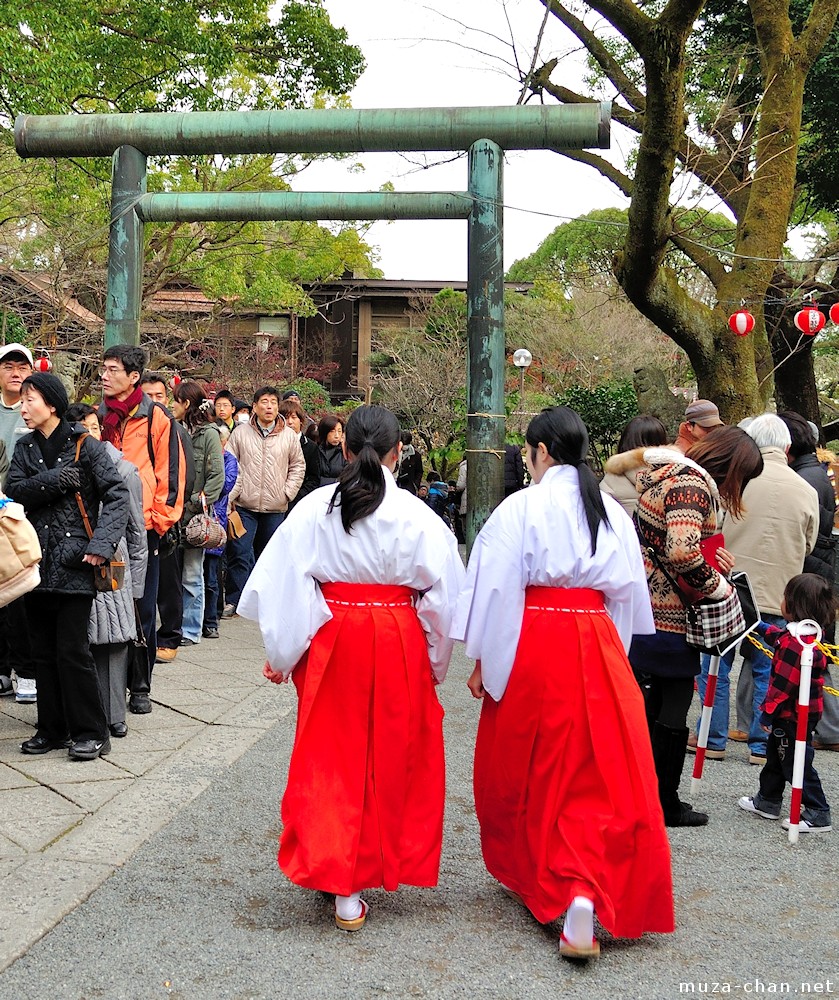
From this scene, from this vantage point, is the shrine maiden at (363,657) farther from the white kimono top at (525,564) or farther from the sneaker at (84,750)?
the sneaker at (84,750)

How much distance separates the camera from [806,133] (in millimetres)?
14195

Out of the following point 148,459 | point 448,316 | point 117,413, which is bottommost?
point 148,459

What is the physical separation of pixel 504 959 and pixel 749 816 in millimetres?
1956

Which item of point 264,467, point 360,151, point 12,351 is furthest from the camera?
point 264,467

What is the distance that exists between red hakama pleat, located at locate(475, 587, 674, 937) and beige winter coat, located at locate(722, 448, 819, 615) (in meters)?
2.47

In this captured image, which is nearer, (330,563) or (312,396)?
(330,563)

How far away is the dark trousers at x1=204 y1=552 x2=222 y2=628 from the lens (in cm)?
865

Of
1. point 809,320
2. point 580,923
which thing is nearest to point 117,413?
point 580,923

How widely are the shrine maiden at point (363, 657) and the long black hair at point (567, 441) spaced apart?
48 centimetres

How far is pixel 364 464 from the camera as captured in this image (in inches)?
144

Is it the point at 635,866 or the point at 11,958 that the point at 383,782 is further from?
the point at 11,958

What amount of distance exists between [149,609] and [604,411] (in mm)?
9905

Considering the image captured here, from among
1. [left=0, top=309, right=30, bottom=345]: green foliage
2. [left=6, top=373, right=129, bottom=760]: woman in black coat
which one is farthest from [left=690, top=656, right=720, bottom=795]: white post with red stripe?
[left=0, top=309, right=30, bottom=345]: green foliage

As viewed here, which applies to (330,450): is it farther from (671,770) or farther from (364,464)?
(364,464)
